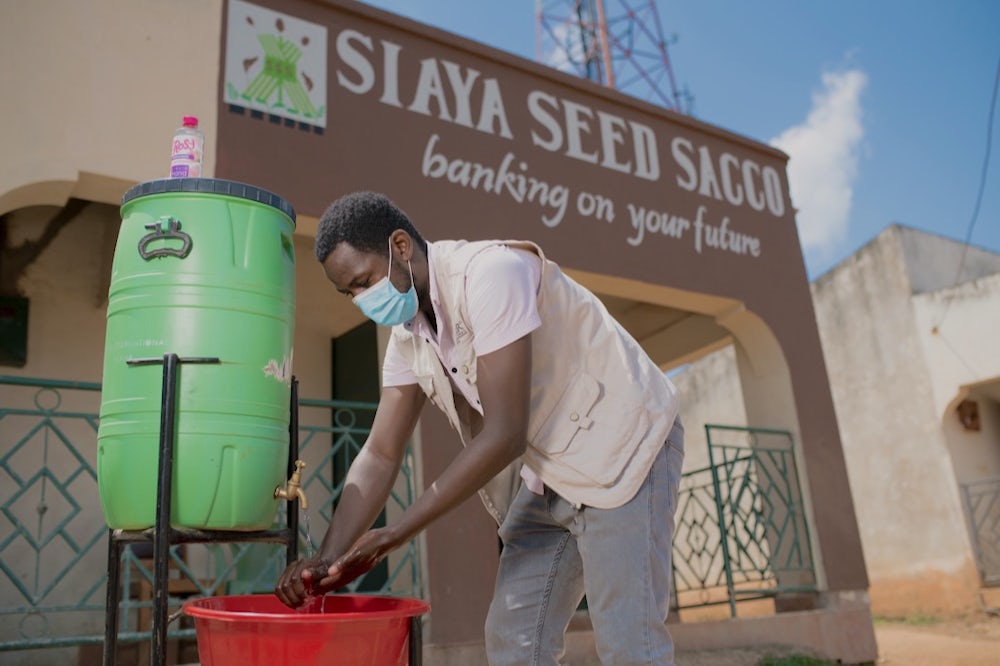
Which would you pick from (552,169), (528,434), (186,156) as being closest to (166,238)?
(186,156)

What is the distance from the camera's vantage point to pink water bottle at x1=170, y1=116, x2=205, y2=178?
2240 mm

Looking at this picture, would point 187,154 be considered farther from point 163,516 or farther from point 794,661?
point 794,661

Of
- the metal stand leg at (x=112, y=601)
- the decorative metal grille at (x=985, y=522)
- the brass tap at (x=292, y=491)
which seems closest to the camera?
the metal stand leg at (x=112, y=601)

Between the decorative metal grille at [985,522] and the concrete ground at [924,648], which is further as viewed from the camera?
the decorative metal grille at [985,522]

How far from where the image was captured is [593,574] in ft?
6.37

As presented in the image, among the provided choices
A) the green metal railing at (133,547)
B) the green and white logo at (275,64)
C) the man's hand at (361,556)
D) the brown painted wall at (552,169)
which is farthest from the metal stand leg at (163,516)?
the green and white logo at (275,64)

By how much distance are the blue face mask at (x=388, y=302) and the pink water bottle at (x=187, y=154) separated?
616 millimetres

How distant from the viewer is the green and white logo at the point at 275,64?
15.2ft

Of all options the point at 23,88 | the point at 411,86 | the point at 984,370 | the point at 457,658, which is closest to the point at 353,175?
the point at 411,86

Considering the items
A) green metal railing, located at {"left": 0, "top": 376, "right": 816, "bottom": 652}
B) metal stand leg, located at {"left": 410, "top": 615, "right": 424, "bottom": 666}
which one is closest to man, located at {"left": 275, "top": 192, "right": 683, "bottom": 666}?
metal stand leg, located at {"left": 410, "top": 615, "right": 424, "bottom": 666}

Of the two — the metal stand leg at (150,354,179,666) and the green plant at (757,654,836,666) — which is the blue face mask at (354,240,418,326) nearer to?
the metal stand leg at (150,354,179,666)

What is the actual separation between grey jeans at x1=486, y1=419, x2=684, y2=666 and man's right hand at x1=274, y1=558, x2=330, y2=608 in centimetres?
52

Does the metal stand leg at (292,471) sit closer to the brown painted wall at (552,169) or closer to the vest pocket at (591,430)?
the vest pocket at (591,430)

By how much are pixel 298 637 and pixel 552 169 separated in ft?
14.8
